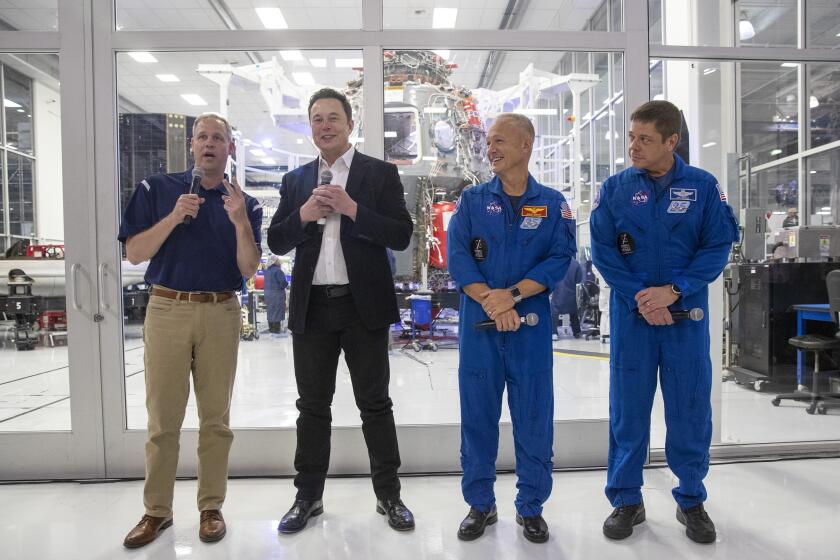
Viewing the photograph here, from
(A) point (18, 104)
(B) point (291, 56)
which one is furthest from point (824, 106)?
(A) point (18, 104)

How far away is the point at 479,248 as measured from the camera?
2.12 metres

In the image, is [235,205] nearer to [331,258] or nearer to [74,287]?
[331,258]

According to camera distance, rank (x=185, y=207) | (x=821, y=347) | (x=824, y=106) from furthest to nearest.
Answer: (x=824, y=106) < (x=821, y=347) < (x=185, y=207)

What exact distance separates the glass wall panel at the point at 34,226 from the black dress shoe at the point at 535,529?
7.62 feet

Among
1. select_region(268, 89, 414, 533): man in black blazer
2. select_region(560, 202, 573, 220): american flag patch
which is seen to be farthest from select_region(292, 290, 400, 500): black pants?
select_region(560, 202, 573, 220): american flag patch

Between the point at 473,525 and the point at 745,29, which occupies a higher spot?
the point at 745,29

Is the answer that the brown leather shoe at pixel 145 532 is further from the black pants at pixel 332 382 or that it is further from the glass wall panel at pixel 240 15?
the glass wall panel at pixel 240 15

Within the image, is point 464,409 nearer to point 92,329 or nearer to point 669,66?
point 92,329

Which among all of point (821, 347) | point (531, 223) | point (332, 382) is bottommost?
point (821, 347)

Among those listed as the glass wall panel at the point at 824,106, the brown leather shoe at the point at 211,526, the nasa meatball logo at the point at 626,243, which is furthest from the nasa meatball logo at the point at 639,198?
the glass wall panel at the point at 824,106

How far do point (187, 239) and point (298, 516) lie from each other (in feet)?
3.91

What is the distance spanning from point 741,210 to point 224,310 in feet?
13.5

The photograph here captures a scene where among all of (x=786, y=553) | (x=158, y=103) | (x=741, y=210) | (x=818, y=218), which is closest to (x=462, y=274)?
(x=786, y=553)

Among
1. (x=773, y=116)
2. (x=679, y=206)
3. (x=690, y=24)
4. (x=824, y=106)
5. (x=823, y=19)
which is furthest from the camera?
(x=773, y=116)
